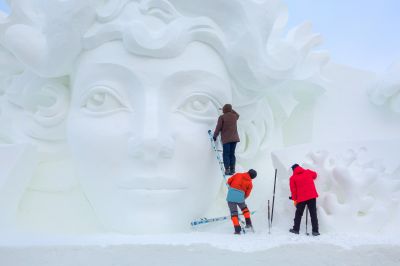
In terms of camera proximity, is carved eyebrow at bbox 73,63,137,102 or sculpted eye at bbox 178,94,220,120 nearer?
carved eyebrow at bbox 73,63,137,102

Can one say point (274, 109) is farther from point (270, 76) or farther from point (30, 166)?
point (30, 166)

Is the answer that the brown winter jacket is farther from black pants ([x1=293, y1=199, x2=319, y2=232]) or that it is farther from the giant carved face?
black pants ([x1=293, y1=199, x2=319, y2=232])

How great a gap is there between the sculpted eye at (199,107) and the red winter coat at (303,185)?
2.80 feet

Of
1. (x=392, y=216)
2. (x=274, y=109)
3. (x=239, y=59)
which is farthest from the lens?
(x=274, y=109)

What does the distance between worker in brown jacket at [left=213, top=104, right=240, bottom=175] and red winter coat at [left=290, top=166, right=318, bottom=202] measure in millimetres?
490

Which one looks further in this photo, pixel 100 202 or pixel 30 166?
pixel 30 166

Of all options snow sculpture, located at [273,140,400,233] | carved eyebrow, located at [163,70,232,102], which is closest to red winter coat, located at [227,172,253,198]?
snow sculpture, located at [273,140,400,233]

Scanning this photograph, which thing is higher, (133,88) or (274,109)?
(274,109)

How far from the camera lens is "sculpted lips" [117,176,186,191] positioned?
3043 millimetres

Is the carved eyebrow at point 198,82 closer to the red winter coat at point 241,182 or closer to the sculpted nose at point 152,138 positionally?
the sculpted nose at point 152,138

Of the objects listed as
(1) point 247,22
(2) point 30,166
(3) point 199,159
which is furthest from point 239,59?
(2) point 30,166

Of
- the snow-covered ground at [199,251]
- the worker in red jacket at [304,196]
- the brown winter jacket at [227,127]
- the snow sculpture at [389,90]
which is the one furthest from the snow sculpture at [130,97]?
the snow sculpture at [389,90]

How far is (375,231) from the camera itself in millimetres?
3000

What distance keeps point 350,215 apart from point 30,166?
262 cm
